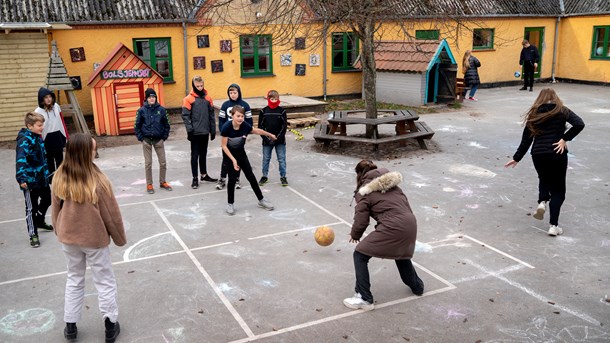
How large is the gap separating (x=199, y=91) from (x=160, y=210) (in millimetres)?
2572

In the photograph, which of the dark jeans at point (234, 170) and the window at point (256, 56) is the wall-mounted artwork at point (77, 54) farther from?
the dark jeans at point (234, 170)

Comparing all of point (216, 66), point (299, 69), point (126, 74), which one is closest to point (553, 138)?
point (126, 74)

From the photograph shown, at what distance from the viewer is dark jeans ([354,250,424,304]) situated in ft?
20.1

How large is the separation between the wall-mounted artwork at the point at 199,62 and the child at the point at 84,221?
14959mm

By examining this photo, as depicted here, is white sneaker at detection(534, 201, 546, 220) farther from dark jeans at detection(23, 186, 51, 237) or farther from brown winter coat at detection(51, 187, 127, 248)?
dark jeans at detection(23, 186, 51, 237)

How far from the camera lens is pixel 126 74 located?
1641 centimetres

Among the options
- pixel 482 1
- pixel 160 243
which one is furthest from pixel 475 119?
pixel 160 243

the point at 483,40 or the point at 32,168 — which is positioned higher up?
the point at 483,40

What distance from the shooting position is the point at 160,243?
8.34 meters

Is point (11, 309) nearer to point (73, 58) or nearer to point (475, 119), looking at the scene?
point (73, 58)

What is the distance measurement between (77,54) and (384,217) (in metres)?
14.9

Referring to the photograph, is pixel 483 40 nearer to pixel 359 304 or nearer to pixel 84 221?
pixel 359 304

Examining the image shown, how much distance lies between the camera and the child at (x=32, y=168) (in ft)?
26.3

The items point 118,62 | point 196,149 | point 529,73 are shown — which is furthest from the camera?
point 529,73
